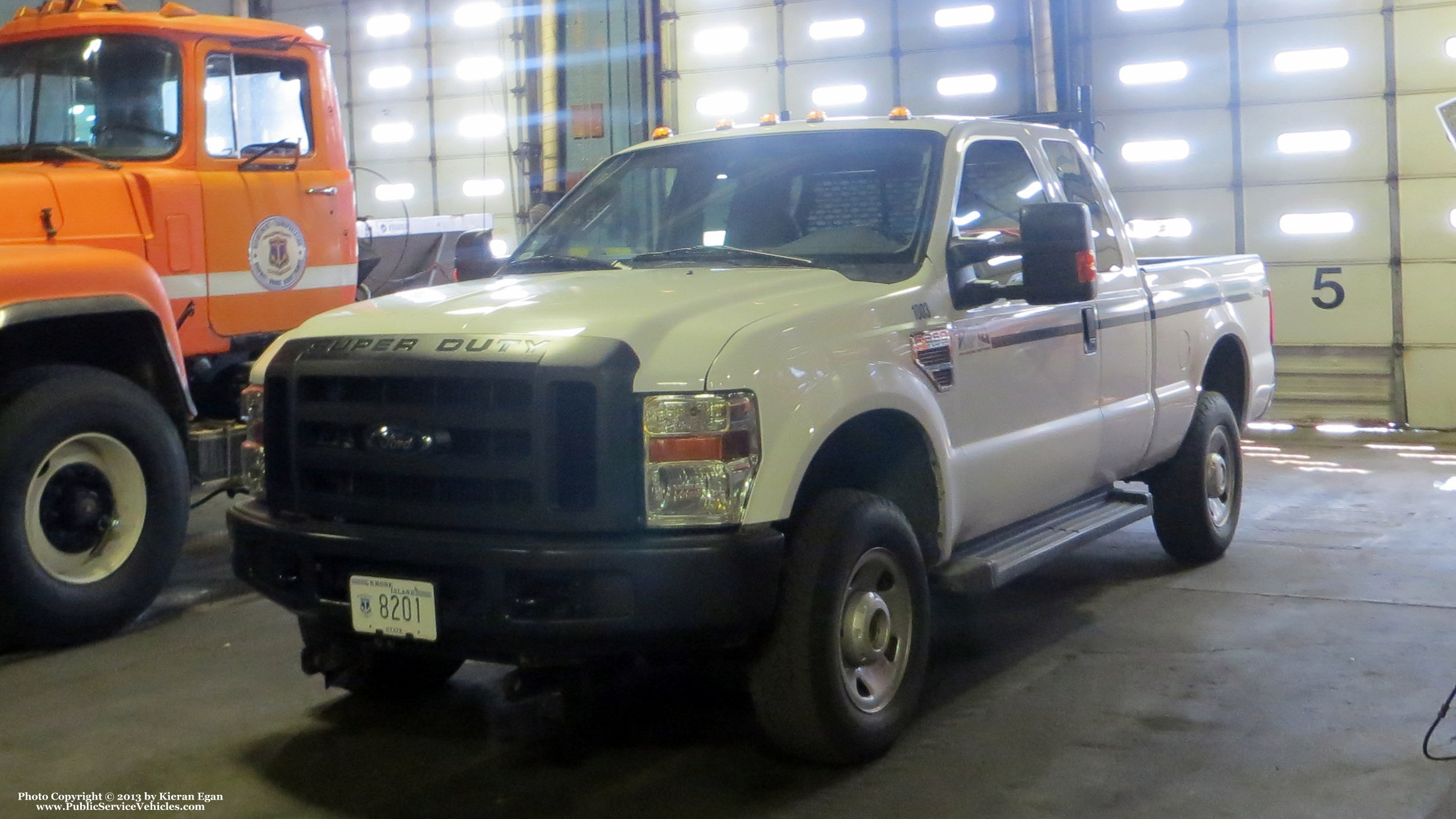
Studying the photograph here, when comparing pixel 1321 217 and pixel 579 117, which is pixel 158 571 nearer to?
pixel 579 117

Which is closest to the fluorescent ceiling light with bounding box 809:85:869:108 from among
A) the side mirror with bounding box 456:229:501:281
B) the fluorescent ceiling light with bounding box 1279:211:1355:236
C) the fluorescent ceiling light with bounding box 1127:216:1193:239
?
the fluorescent ceiling light with bounding box 1127:216:1193:239

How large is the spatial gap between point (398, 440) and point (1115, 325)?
9.66 ft

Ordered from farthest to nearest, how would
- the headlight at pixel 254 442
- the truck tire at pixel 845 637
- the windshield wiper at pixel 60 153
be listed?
the windshield wiper at pixel 60 153 < the headlight at pixel 254 442 < the truck tire at pixel 845 637

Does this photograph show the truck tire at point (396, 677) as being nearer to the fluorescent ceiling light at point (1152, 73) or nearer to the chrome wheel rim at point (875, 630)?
the chrome wheel rim at point (875, 630)

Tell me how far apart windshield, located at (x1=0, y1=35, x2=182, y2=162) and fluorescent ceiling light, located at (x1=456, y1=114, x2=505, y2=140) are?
7.75 meters

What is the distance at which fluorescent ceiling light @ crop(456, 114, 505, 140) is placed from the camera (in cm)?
1380

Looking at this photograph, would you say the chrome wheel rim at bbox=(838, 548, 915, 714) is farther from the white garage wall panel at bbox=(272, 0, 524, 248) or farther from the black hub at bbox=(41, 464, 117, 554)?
the white garage wall panel at bbox=(272, 0, 524, 248)

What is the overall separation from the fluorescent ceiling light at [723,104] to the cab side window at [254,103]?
6.43 m

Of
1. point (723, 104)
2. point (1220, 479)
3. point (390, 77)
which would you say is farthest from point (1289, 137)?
point (390, 77)

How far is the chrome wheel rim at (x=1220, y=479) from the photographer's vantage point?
6.61 meters

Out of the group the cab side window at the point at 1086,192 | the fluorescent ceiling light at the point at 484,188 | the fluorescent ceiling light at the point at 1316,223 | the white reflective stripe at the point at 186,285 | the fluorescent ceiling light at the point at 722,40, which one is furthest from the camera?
the fluorescent ceiling light at the point at 484,188

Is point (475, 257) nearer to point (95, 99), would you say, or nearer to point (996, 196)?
point (95, 99)

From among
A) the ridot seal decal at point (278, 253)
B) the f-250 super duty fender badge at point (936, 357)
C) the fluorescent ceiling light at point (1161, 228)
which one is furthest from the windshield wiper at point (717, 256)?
the fluorescent ceiling light at point (1161, 228)

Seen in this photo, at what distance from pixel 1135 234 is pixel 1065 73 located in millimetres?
1408
